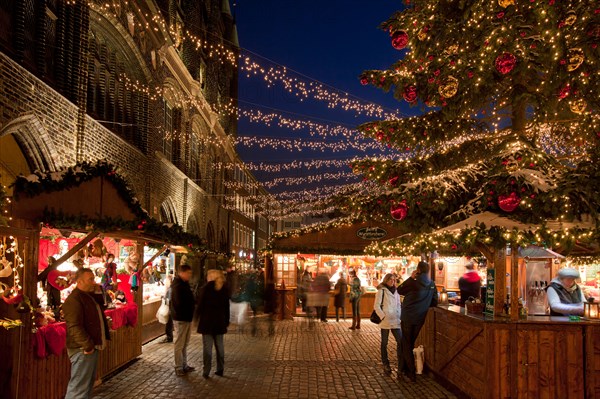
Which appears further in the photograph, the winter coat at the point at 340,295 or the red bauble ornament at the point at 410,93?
the winter coat at the point at 340,295

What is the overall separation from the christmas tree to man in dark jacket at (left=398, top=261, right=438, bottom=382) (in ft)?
2.38

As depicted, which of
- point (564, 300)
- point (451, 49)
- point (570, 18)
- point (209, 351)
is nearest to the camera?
point (570, 18)

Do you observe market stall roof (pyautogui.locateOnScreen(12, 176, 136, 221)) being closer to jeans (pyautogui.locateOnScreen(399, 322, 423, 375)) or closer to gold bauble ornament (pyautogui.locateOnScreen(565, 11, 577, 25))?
jeans (pyautogui.locateOnScreen(399, 322, 423, 375))

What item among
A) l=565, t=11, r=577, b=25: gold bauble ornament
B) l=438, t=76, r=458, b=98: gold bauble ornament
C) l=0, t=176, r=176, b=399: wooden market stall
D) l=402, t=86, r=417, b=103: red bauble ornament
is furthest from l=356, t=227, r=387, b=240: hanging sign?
l=565, t=11, r=577, b=25: gold bauble ornament

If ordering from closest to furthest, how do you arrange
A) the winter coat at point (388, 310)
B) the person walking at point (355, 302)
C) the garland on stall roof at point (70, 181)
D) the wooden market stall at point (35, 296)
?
the wooden market stall at point (35, 296), the garland on stall roof at point (70, 181), the winter coat at point (388, 310), the person walking at point (355, 302)

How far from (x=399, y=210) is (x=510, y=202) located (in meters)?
1.72

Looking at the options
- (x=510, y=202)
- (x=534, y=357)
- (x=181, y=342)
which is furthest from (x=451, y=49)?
(x=181, y=342)

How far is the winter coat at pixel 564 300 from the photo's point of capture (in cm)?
902

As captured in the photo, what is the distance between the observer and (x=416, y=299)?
980cm

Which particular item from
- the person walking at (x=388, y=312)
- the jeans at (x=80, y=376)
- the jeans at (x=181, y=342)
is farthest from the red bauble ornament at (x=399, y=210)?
the jeans at (x=80, y=376)

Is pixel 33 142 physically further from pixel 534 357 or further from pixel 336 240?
pixel 336 240

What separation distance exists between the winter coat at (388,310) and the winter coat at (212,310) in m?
2.61

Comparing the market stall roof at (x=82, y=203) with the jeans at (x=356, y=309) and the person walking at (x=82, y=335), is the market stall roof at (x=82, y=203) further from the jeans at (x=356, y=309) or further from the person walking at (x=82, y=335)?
the jeans at (x=356, y=309)

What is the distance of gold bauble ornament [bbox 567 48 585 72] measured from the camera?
8.72m
